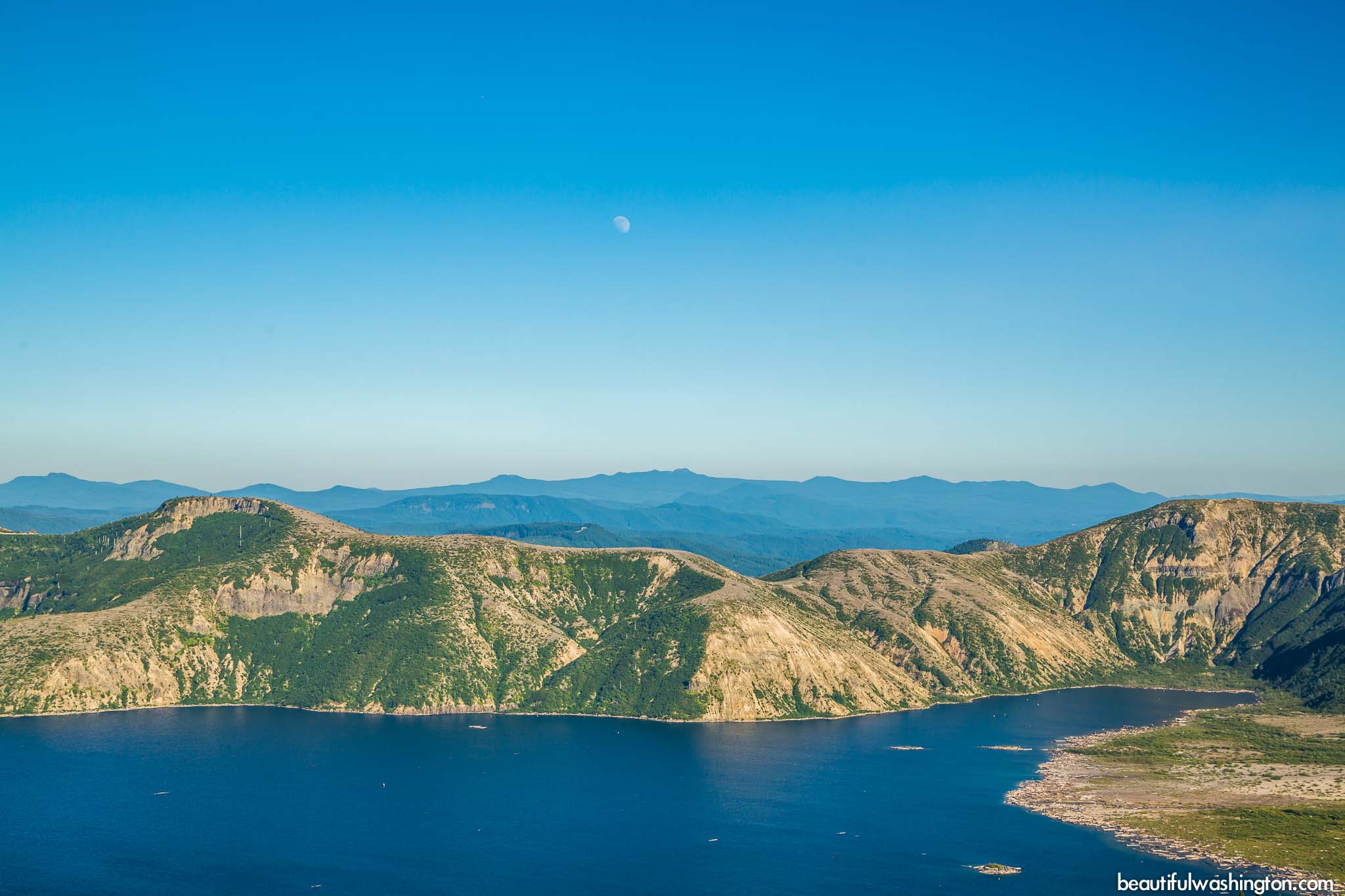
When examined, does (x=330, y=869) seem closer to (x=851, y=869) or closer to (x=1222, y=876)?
(x=851, y=869)

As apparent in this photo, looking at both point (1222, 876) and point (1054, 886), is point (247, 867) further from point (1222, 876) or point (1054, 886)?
point (1222, 876)

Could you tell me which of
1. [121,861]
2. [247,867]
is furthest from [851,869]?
[121,861]

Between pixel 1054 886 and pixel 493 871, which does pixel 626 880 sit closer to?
pixel 493 871

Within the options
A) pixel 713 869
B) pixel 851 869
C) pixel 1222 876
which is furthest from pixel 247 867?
pixel 1222 876

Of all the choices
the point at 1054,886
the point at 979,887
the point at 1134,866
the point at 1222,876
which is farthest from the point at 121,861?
the point at 1222,876

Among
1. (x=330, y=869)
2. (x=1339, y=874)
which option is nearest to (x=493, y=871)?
(x=330, y=869)

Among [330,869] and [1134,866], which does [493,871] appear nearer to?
[330,869]
